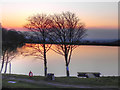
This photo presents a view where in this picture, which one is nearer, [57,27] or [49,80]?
[49,80]

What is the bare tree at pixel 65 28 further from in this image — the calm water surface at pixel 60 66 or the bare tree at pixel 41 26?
the calm water surface at pixel 60 66

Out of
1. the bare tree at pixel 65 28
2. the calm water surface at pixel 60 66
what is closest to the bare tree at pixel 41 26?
the bare tree at pixel 65 28

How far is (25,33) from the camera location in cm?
2847

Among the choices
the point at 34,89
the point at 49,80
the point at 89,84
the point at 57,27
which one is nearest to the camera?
the point at 34,89

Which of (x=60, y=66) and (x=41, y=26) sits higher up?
(x=41, y=26)

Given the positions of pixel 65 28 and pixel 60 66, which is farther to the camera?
pixel 60 66

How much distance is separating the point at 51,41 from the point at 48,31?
1.82 m

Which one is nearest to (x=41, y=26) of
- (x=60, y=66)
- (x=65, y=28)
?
(x=65, y=28)

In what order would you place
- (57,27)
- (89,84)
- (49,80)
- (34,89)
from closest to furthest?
(34,89) < (89,84) < (49,80) < (57,27)

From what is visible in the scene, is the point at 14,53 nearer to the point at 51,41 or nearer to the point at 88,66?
the point at 51,41

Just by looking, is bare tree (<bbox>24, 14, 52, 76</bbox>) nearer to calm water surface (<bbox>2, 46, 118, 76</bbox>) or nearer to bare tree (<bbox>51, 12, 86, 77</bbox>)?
bare tree (<bbox>51, 12, 86, 77</bbox>)

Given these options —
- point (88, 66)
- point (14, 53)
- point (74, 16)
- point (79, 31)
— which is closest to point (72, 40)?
point (79, 31)

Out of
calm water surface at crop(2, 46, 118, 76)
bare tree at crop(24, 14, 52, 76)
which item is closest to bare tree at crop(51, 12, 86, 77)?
bare tree at crop(24, 14, 52, 76)

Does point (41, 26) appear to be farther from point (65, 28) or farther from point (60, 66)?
point (60, 66)
